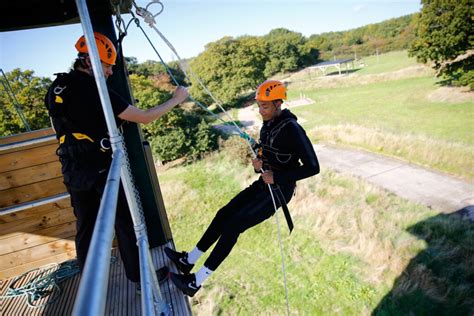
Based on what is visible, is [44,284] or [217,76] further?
[217,76]

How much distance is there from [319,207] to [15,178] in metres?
9.66

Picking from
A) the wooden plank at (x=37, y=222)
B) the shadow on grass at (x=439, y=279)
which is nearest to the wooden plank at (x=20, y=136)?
the wooden plank at (x=37, y=222)

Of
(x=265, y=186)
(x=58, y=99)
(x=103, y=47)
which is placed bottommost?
(x=265, y=186)

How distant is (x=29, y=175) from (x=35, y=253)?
948mm

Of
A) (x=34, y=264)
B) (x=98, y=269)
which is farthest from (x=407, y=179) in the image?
(x=98, y=269)

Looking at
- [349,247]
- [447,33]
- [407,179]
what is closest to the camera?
[349,247]

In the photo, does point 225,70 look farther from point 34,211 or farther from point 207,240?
point 207,240

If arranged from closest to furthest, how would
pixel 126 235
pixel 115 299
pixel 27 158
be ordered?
pixel 126 235, pixel 115 299, pixel 27 158

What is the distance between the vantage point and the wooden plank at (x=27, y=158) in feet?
11.4

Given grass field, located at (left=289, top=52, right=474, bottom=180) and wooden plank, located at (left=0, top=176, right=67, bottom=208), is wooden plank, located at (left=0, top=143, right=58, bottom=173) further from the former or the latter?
grass field, located at (left=289, top=52, right=474, bottom=180)

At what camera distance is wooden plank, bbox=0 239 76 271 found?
365cm

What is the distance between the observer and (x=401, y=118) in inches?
928

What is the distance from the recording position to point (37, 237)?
371 centimetres

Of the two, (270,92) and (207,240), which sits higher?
(270,92)
